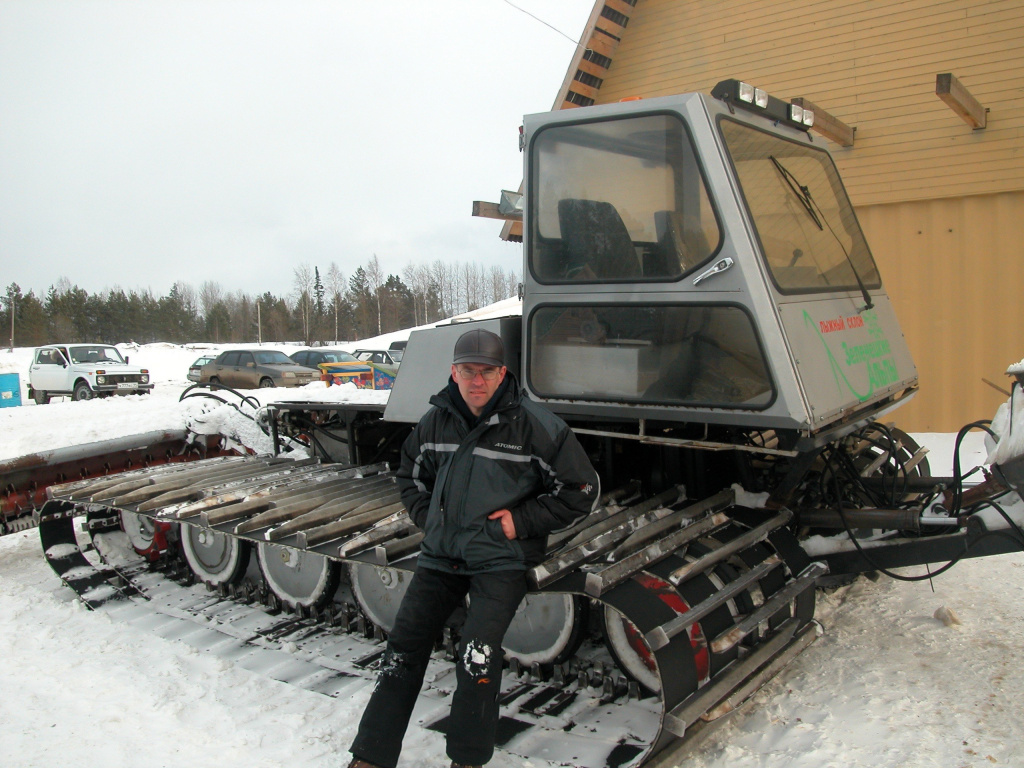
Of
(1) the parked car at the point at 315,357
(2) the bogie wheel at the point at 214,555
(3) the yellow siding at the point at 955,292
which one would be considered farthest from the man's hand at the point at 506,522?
(1) the parked car at the point at 315,357

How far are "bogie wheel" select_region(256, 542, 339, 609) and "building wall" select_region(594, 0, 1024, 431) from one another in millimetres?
7727

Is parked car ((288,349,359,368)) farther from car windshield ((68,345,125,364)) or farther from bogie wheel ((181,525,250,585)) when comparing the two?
bogie wheel ((181,525,250,585))

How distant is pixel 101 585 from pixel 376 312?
7383 centimetres

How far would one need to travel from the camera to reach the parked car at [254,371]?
26.1 m

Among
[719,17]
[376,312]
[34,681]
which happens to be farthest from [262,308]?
[34,681]

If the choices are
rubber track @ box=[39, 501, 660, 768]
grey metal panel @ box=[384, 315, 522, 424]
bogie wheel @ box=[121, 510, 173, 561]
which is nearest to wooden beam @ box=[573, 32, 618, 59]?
grey metal panel @ box=[384, 315, 522, 424]

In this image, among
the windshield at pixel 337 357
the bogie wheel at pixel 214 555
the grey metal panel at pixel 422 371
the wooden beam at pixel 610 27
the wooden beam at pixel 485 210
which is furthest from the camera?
the windshield at pixel 337 357

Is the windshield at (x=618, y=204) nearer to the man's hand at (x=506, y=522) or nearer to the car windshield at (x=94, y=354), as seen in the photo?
the man's hand at (x=506, y=522)

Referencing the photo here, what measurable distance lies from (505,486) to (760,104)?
2.35 metres

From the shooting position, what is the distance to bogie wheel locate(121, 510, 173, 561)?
5.82 meters

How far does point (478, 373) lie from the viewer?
119 inches

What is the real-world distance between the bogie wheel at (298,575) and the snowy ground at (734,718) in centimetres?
69

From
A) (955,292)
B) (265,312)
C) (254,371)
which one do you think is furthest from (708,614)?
(265,312)

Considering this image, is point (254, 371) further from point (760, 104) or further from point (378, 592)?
point (760, 104)
